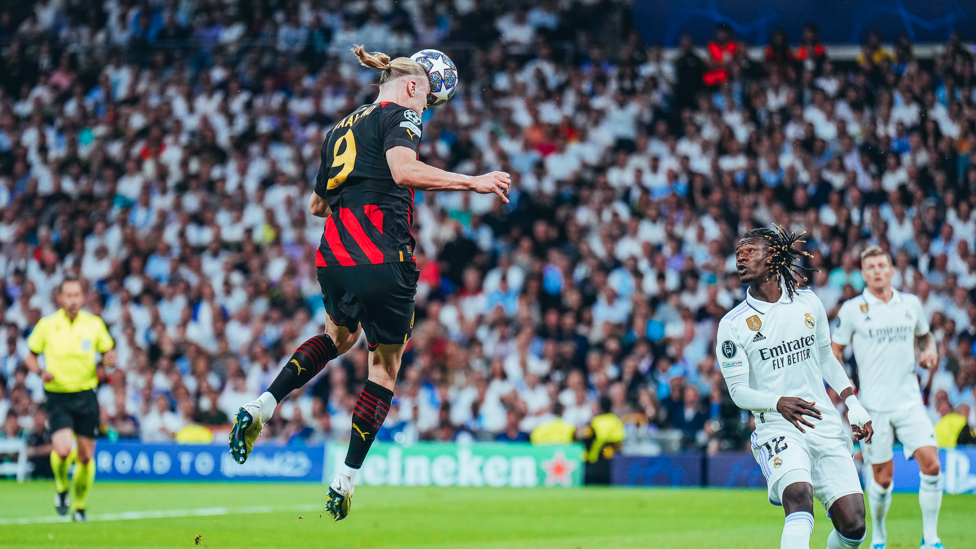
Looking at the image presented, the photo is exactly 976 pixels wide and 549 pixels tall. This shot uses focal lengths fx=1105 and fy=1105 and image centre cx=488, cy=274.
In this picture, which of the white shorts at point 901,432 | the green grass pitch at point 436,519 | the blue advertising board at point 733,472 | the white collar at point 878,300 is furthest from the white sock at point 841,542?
the blue advertising board at point 733,472

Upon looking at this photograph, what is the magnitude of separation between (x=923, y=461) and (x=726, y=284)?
8.05 m

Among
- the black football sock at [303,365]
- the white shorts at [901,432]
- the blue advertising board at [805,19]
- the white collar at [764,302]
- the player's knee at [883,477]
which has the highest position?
the blue advertising board at [805,19]

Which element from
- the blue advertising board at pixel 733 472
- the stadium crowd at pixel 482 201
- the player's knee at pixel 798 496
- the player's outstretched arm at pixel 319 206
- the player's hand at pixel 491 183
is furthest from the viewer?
the stadium crowd at pixel 482 201

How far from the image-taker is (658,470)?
16.6 meters

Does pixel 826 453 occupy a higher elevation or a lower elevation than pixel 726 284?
lower

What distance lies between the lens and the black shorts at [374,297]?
6.69 metres

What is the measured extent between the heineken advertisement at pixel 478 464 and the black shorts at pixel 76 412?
5.22 meters

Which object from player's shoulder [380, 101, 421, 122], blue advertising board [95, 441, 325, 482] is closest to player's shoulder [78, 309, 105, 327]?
blue advertising board [95, 441, 325, 482]

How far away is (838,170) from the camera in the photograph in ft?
61.4

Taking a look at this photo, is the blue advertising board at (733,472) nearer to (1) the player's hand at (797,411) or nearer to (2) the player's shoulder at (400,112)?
(1) the player's hand at (797,411)

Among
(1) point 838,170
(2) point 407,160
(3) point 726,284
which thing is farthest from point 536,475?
(2) point 407,160

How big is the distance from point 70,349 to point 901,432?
8.84m

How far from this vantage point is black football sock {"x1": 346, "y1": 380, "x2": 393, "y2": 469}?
6.98 metres

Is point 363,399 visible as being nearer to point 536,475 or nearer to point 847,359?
point 536,475
